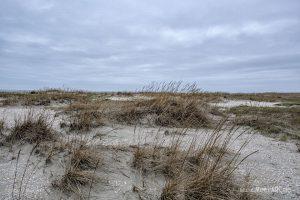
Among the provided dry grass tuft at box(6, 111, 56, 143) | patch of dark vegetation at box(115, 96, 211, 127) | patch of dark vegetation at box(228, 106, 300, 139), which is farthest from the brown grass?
patch of dark vegetation at box(228, 106, 300, 139)

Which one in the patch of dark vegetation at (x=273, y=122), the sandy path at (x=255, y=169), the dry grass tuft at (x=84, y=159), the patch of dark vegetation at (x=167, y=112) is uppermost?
the patch of dark vegetation at (x=167, y=112)

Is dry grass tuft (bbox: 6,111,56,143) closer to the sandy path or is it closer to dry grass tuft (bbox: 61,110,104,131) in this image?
the sandy path

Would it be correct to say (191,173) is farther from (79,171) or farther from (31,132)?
(31,132)

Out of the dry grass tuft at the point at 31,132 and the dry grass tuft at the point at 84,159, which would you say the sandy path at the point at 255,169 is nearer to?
the dry grass tuft at the point at 84,159

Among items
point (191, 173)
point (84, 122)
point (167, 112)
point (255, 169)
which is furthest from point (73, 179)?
point (167, 112)

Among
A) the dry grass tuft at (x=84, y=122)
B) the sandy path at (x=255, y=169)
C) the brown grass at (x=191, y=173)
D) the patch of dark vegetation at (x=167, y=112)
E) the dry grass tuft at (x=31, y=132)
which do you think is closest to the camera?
the brown grass at (x=191, y=173)

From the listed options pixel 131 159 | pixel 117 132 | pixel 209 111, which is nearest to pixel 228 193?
pixel 131 159

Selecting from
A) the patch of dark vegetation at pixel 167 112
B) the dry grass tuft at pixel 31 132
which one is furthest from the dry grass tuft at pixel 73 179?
the patch of dark vegetation at pixel 167 112

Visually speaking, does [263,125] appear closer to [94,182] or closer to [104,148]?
[104,148]

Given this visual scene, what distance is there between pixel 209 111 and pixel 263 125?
194cm

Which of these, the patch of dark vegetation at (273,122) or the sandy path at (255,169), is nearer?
the sandy path at (255,169)

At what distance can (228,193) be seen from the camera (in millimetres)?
4938

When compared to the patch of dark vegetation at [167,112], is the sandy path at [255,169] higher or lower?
lower

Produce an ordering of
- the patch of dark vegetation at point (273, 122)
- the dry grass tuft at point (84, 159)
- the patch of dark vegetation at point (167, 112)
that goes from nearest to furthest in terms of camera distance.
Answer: the dry grass tuft at point (84, 159)
the patch of dark vegetation at point (167, 112)
the patch of dark vegetation at point (273, 122)
